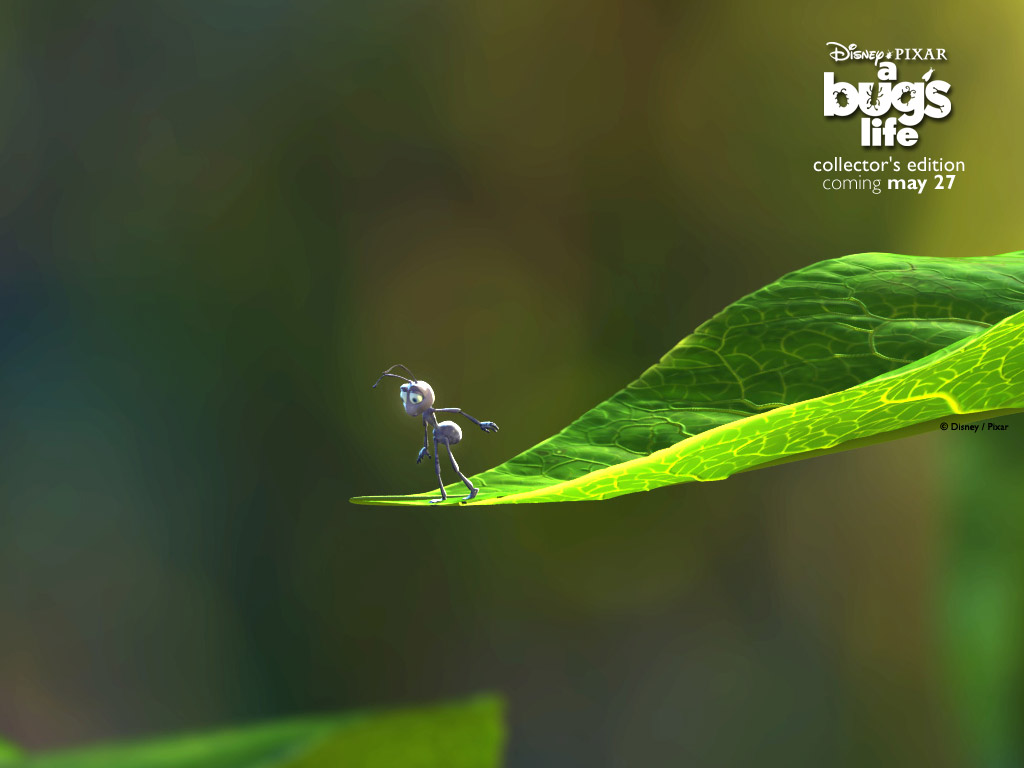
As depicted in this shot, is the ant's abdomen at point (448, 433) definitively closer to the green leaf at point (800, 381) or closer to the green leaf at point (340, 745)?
the green leaf at point (800, 381)

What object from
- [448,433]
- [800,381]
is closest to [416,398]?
[448,433]

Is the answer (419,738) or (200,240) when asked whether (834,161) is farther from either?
(419,738)

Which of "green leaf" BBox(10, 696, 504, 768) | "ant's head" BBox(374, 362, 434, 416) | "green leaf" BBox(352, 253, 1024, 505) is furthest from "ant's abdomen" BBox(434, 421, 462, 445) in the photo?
"green leaf" BBox(10, 696, 504, 768)

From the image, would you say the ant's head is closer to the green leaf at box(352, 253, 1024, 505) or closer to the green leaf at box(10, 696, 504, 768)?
the green leaf at box(352, 253, 1024, 505)

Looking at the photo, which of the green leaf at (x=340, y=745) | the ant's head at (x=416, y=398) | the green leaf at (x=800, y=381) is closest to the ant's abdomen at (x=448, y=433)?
the ant's head at (x=416, y=398)

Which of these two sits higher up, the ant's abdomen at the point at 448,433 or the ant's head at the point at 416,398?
the ant's head at the point at 416,398

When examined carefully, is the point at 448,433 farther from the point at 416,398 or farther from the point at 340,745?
the point at 340,745
